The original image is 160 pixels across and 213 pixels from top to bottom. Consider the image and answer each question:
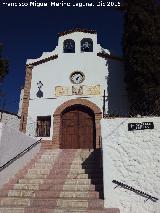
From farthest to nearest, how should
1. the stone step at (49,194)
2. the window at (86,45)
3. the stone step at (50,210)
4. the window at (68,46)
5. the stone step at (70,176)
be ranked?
the window at (68,46), the window at (86,45), the stone step at (70,176), the stone step at (49,194), the stone step at (50,210)

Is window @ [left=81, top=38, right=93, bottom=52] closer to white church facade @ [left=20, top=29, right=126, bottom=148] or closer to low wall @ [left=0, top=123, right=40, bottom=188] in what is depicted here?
white church facade @ [left=20, top=29, right=126, bottom=148]

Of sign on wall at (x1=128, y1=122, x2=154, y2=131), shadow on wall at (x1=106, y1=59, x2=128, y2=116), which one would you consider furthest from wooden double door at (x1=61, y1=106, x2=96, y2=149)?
sign on wall at (x1=128, y1=122, x2=154, y2=131)

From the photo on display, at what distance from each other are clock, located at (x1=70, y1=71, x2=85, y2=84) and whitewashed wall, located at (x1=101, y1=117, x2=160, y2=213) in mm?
7330

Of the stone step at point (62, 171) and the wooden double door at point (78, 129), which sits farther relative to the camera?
the wooden double door at point (78, 129)

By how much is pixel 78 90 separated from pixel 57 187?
7.61 metres

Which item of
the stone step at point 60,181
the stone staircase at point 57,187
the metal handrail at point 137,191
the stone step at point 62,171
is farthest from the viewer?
the stone step at point 62,171

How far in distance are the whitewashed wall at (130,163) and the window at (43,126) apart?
7.05m

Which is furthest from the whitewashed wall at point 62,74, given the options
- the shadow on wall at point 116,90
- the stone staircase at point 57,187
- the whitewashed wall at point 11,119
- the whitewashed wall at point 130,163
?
the whitewashed wall at point 130,163

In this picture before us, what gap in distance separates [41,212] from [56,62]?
1056 cm

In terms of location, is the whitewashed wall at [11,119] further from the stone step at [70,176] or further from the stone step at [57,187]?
the stone step at [57,187]

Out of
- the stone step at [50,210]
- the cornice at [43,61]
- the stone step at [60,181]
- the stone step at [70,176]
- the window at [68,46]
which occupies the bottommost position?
the stone step at [50,210]

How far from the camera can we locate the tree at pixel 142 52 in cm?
1344

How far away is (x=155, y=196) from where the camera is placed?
7.67 m

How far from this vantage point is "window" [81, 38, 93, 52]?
16.8 m
